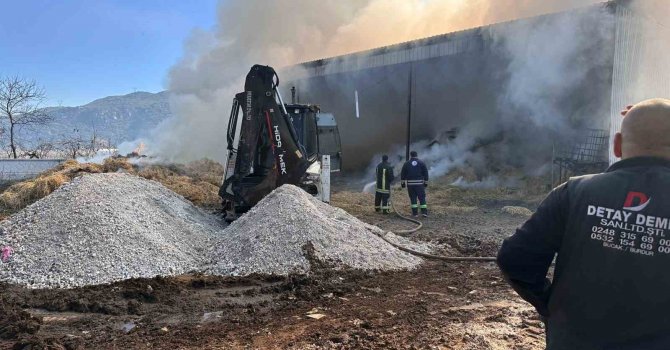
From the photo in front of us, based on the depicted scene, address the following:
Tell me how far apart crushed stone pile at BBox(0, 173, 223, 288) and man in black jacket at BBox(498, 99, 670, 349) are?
5.14 metres

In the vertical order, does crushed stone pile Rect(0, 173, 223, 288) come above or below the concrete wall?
below

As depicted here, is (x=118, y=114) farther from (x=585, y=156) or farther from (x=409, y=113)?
(x=585, y=156)

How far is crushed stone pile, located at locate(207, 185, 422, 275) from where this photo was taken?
6258 millimetres

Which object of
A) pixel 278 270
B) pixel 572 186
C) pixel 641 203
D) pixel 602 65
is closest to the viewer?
pixel 641 203

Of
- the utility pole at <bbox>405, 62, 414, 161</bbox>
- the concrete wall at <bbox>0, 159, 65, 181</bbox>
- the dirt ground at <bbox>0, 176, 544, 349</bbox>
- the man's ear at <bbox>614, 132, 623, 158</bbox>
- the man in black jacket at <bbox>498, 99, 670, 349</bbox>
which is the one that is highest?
the utility pole at <bbox>405, 62, 414, 161</bbox>

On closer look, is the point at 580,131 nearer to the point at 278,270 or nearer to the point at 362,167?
the point at 362,167

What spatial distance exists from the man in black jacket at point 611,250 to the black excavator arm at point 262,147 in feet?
23.0

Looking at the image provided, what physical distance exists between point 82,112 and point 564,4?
12694cm

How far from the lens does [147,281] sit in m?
5.62

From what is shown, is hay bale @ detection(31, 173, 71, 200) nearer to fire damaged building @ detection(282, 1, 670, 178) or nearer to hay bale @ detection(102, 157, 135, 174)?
hay bale @ detection(102, 157, 135, 174)

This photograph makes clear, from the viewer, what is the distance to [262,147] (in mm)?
9102

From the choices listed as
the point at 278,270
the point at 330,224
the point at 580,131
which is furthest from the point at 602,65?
the point at 278,270

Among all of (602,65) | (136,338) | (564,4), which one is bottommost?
(136,338)

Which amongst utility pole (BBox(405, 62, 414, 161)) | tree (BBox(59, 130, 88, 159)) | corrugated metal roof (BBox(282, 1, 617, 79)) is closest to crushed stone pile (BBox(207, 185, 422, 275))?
corrugated metal roof (BBox(282, 1, 617, 79))
